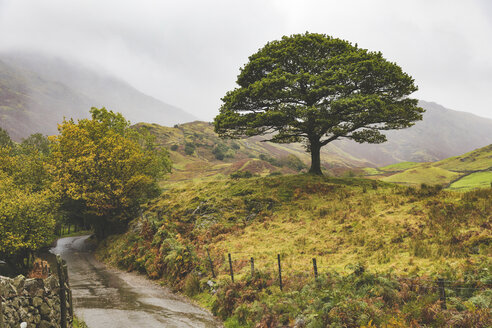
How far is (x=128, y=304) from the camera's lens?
15.1 metres

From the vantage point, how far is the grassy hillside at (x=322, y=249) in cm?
910

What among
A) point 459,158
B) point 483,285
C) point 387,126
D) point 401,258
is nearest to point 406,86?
point 387,126

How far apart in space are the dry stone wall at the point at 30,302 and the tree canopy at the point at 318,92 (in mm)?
18590

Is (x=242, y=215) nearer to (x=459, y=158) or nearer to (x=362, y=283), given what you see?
(x=362, y=283)

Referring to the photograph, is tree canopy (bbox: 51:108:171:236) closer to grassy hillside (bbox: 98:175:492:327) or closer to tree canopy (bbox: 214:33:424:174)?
grassy hillside (bbox: 98:175:492:327)

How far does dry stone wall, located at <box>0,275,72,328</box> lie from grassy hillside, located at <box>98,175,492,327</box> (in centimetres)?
671

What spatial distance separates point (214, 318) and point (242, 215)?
38.2ft

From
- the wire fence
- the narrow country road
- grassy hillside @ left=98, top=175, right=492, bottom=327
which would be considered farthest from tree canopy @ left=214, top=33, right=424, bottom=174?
the narrow country road

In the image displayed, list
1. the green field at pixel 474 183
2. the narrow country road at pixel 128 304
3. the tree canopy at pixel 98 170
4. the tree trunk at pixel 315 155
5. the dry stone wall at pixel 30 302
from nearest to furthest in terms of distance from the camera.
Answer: the dry stone wall at pixel 30 302 → the narrow country road at pixel 128 304 → the green field at pixel 474 183 → the tree trunk at pixel 315 155 → the tree canopy at pixel 98 170

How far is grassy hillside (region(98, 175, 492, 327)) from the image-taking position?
9102 millimetres

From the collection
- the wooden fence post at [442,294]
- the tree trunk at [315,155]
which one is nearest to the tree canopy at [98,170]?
the tree trunk at [315,155]

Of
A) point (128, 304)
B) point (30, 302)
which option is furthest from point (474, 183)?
point (30, 302)

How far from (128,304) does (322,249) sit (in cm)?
1114

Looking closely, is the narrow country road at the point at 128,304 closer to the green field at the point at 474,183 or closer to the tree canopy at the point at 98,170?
the tree canopy at the point at 98,170
